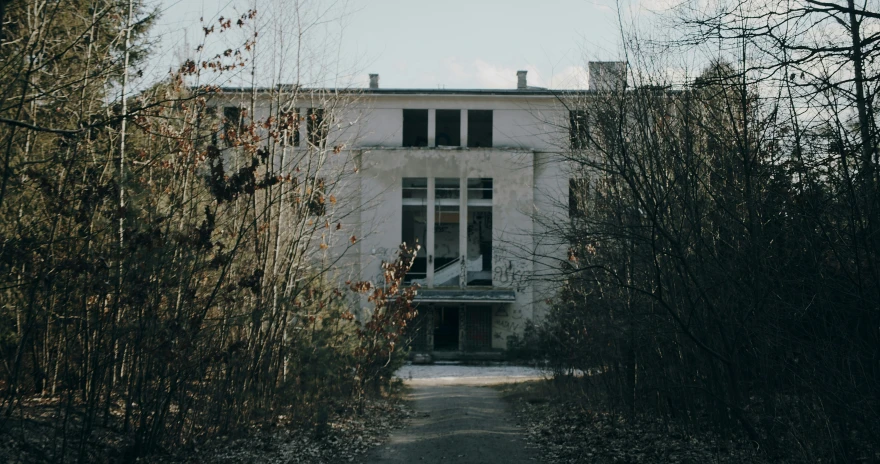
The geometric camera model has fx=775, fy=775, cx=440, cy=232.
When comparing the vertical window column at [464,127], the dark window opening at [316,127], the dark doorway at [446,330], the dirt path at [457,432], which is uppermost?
the vertical window column at [464,127]

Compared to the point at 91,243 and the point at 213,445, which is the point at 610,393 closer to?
the point at 213,445

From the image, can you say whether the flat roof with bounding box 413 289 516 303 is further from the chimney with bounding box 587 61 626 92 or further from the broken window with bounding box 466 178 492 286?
the chimney with bounding box 587 61 626 92

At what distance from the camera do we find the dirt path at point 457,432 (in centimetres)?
1190

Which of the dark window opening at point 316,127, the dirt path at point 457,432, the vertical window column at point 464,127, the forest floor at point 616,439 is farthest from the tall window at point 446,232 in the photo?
the dark window opening at point 316,127

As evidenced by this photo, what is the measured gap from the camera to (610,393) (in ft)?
49.1

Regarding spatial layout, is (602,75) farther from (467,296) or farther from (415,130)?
(415,130)

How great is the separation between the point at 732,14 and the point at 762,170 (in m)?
1.96

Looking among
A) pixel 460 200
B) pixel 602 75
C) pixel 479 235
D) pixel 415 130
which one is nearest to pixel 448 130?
pixel 415 130

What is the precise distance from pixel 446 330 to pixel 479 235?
216 inches

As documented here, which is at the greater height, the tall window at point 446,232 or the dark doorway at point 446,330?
the tall window at point 446,232

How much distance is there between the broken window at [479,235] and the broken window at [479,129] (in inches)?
114

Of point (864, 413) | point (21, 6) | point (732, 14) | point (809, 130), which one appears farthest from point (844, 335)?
point (21, 6)

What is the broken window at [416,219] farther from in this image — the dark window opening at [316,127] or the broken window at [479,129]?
the dark window opening at [316,127]

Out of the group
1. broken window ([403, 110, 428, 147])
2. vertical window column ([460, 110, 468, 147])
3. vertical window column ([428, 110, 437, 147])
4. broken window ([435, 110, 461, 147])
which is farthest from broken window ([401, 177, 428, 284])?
broken window ([435, 110, 461, 147])
